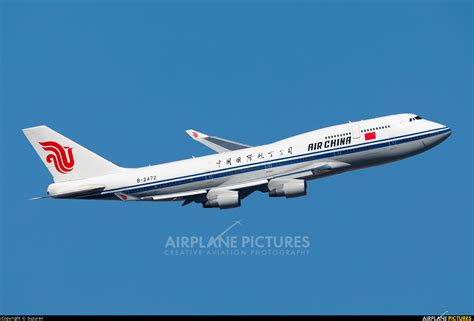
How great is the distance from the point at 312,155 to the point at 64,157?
21596 millimetres

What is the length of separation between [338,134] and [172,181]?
545 inches

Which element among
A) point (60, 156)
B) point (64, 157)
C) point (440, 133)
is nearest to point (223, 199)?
point (64, 157)

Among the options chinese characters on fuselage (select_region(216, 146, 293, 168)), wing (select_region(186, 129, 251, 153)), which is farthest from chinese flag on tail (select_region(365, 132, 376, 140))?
wing (select_region(186, 129, 251, 153))

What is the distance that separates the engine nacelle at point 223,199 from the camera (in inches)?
2650

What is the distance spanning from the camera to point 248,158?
68188mm

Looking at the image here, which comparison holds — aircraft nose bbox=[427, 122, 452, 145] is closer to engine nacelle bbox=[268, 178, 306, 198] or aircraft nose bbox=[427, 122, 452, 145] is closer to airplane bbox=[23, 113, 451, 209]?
airplane bbox=[23, 113, 451, 209]

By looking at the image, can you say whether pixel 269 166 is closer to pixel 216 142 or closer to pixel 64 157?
pixel 216 142

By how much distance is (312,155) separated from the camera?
67.2 meters

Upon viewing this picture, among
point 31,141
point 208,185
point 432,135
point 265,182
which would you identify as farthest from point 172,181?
point 432,135

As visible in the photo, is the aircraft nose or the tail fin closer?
the aircraft nose

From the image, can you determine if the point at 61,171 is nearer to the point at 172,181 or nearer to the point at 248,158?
the point at 172,181

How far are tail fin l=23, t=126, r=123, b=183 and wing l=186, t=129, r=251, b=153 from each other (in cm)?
733

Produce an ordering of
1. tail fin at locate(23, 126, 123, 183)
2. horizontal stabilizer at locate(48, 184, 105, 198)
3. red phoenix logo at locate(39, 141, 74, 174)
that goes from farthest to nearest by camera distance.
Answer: red phoenix logo at locate(39, 141, 74, 174), tail fin at locate(23, 126, 123, 183), horizontal stabilizer at locate(48, 184, 105, 198)

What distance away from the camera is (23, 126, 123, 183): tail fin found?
72.8 meters
